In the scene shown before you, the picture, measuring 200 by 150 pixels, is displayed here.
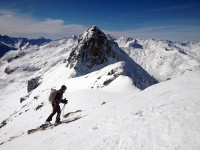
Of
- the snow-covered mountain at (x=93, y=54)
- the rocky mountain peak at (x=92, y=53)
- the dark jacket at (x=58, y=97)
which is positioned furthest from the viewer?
the rocky mountain peak at (x=92, y=53)

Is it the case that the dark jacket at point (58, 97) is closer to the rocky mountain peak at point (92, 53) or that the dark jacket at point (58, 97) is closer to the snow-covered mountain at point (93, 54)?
the snow-covered mountain at point (93, 54)

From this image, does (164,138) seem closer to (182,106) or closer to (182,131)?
(182,131)

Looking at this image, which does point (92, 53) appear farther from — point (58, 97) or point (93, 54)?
point (58, 97)

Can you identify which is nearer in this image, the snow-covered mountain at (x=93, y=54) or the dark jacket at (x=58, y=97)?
the dark jacket at (x=58, y=97)

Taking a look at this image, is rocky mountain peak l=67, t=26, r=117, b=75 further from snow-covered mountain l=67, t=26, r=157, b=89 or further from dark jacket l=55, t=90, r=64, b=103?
dark jacket l=55, t=90, r=64, b=103

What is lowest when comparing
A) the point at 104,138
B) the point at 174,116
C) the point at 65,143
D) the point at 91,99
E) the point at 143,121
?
the point at 91,99

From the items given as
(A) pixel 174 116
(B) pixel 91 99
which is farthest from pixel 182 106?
(B) pixel 91 99

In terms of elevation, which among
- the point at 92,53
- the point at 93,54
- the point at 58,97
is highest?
the point at 92,53

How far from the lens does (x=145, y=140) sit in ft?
15.0

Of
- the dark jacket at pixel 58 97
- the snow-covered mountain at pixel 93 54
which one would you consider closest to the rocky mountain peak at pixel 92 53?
the snow-covered mountain at pixel 93 54

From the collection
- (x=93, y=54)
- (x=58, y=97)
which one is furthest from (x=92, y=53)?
(x=58, y=97)

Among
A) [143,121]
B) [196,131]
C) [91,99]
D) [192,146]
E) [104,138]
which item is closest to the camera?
[192,146]

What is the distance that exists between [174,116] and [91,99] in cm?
1644

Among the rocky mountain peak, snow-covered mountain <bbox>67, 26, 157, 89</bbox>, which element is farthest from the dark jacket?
the rocky mountain peak
